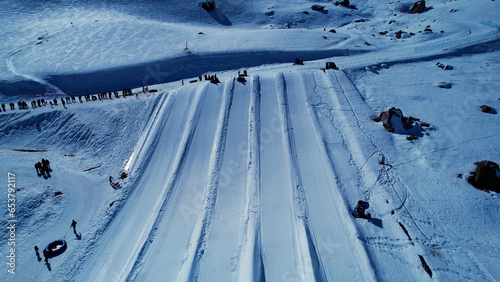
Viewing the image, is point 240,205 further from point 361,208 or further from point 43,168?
point 43,168

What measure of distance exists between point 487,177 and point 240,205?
489 inches

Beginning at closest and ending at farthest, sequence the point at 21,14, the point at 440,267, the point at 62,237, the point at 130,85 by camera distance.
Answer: the point at 440,267 < the point at 62,237 < the point at 130,85 < the point at 21,14

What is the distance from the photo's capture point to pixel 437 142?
57.1ft

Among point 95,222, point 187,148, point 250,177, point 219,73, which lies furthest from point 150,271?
point 219,73

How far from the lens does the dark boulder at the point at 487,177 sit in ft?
46.1

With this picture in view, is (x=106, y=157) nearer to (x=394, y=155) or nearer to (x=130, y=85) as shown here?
(x=130, y=85)

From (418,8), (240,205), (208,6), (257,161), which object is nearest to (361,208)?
(240,205)

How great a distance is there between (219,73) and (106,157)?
15.5m

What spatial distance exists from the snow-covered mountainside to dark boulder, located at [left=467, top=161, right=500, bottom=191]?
38 cm

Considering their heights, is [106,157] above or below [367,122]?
below

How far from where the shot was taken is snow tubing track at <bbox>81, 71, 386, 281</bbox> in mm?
11930

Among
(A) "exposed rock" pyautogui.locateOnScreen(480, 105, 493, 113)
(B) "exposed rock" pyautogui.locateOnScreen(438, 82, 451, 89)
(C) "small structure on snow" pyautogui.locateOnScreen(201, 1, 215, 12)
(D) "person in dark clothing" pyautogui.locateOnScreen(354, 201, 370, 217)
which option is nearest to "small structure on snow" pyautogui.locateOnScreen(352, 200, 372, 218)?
(D) "person in dark clothing" pyautogui.locateOnScreen(354, 201, 370, 217)

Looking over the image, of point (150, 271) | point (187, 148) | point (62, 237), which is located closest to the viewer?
point (150, 271)

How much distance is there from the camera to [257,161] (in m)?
17.0
